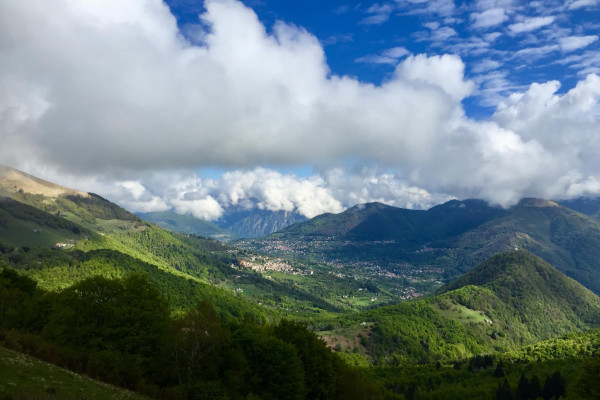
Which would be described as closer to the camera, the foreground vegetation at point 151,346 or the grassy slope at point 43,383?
the grassy slope at point 43,383

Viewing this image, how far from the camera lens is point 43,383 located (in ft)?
89.1

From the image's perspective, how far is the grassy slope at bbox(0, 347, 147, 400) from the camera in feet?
80.3

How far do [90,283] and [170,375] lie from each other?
55.1ft

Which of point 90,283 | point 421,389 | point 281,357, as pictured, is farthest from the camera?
point 421,389

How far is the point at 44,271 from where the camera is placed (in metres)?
195

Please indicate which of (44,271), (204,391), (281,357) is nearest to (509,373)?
(281,357)

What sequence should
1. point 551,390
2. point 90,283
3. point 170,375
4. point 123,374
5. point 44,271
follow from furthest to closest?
1. point 44,271
2. point 551,390
3. point 90,283
4. point 170,375
5. point 123,374

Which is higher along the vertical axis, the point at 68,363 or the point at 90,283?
the point at 90,283

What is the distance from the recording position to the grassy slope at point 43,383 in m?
24.5

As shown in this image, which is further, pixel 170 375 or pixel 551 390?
pixel 551 390

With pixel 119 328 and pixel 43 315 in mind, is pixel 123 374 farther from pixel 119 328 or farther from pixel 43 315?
pixel 43 315

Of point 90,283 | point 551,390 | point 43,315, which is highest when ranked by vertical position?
point 90,283

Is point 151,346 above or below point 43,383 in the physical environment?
above

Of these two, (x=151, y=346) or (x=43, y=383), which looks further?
(x=151, y=346)
